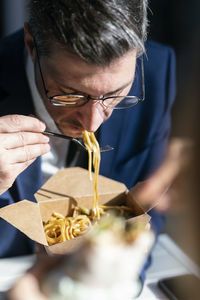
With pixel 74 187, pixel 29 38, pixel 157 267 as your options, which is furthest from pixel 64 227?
pixel 29 38

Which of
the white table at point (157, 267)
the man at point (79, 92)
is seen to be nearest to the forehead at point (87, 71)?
the man at point (79, 92)

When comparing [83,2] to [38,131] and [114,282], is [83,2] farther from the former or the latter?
[114,282]

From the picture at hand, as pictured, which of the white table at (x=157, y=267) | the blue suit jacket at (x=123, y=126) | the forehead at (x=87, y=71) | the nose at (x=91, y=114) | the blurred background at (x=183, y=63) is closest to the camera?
the forehead at (x=87, y=71)

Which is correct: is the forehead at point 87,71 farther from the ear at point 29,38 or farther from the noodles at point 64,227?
the noodles at point 64,227

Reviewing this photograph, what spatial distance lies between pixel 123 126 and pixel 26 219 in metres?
0.79

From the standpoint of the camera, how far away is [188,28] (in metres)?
2.72

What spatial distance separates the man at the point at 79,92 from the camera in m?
0.96

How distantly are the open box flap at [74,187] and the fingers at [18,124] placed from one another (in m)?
0.21

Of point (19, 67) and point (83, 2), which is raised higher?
point (83, 2)

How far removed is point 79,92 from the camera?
1.09 metres

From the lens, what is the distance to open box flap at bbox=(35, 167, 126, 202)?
1.19 metres

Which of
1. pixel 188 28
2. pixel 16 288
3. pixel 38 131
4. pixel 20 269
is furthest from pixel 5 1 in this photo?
pixel 16 288

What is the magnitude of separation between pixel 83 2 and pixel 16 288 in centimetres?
78

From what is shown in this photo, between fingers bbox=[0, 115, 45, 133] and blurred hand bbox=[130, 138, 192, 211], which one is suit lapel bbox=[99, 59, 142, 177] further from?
fingers bbox=[0, 115, 45, 133]
